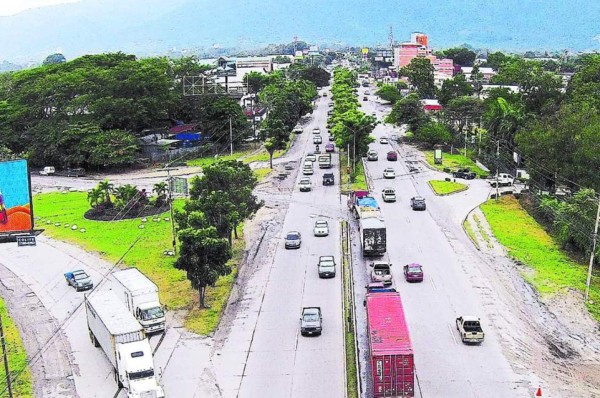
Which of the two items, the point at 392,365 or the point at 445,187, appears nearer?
the point at 392,365

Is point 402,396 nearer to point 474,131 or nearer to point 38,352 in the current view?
point 38,352

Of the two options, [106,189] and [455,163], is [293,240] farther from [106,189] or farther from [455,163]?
[455,163]

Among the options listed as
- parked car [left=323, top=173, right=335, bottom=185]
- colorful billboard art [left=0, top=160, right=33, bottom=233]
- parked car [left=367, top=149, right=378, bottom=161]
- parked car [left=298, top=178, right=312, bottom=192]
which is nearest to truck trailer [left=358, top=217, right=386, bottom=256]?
colorful billboard art [left=0, top=160, right=33, bottom=233]

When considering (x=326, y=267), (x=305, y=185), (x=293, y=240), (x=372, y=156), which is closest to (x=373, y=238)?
(x=326, y=267)

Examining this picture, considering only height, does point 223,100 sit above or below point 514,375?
above

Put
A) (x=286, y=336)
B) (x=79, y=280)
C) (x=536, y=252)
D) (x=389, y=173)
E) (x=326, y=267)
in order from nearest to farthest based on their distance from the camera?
(x=286, y=336) → (x=326, y=267) → (x=79, y=280) → (x=536, y=252) → (x=389, y=173)

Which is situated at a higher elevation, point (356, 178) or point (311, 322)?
point (356, 178)

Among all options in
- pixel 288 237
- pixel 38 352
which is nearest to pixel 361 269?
pixel 288 237
